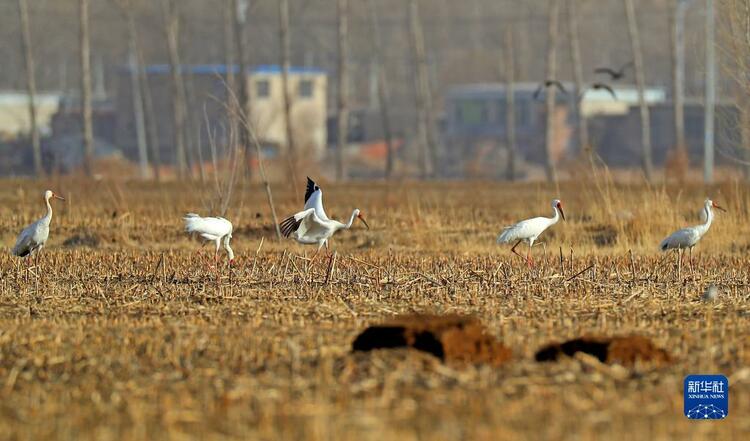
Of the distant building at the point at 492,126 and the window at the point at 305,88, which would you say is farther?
the window at the point at 305,88

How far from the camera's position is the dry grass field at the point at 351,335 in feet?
22.3

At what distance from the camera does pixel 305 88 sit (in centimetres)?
6288

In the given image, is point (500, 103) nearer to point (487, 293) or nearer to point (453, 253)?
point (453, 253)

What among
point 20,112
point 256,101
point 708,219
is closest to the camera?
point 708,219

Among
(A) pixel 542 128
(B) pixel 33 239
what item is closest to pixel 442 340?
(B) pixel 33 239

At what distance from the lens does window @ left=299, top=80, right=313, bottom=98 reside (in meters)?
62.8

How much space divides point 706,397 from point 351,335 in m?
2.76

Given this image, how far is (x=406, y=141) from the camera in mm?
66188

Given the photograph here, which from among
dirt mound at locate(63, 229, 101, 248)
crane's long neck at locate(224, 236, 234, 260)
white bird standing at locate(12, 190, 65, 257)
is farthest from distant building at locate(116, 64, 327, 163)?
white bird standing at locate(12, 190, 65, 257)

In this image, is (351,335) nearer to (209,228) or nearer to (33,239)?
(209,228)

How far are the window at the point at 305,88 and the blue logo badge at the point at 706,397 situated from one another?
5581cm

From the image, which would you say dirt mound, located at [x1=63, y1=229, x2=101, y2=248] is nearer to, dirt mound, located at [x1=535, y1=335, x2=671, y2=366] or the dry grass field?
the dry grass field

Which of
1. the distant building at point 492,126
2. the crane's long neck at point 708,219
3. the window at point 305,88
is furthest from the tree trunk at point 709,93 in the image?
the window at point 305,88

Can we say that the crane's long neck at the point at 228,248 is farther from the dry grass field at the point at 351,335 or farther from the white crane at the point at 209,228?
the dry grass field at the point at 351,335
